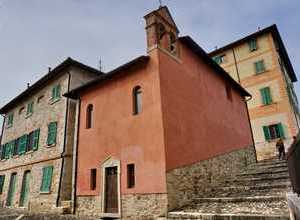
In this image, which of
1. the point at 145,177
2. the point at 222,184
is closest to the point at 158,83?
the point at 145,177

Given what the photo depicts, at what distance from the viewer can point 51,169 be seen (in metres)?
13.2

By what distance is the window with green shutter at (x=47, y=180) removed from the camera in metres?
12.9

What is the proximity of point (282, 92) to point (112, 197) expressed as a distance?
1581 centimetres

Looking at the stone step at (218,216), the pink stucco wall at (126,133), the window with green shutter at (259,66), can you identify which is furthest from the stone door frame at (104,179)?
the window with green shutter at (259,66)

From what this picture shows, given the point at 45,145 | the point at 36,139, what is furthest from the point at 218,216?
the point at 36,139

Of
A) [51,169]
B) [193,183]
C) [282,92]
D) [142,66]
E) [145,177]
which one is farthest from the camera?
[282,92]

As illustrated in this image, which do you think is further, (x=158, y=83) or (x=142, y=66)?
(x=142, y=66)

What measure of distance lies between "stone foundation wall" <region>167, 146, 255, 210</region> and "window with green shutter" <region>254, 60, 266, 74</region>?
33.6ft

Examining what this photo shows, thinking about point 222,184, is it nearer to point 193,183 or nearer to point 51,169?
point 193,183

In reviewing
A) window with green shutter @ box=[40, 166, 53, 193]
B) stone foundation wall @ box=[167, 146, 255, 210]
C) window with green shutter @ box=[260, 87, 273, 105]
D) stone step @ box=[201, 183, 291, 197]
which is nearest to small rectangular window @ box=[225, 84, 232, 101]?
stone foundation wall @ box=[167, 146, 255, 210]

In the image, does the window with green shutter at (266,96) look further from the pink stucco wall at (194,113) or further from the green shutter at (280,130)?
the pink stucco wall at (194,113)

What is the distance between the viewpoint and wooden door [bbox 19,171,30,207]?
15.0 metres

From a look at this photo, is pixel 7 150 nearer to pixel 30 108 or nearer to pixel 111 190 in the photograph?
pixel 30 108

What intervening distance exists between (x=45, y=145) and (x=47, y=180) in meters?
2.24
